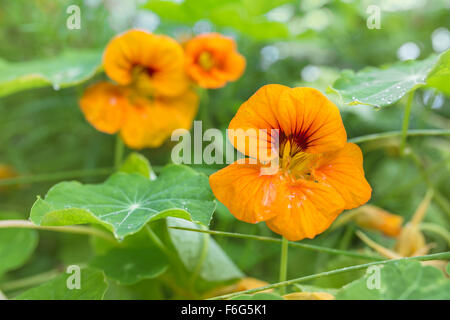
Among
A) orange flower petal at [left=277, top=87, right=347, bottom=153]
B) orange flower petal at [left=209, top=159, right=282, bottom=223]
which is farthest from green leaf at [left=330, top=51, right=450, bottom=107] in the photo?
orange flower petal at [left=209, top=159, right=282, bottom=223]

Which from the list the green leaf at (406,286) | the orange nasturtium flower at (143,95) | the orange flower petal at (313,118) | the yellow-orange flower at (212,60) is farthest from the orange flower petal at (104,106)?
the green leaf at (406,286)

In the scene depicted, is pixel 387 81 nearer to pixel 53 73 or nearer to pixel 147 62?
pixel 147 62

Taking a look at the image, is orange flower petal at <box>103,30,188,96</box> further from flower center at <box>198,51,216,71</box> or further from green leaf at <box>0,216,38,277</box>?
green leaf at <box>0,216,38,277</box>

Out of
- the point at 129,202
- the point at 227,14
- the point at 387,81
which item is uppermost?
the point at 227,14

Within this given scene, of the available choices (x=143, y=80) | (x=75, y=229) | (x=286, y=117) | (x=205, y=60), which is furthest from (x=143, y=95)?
(x=286, y=117)

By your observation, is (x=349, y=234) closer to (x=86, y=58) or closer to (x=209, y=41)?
(x=209, y=41)

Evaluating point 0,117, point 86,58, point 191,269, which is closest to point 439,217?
point 191,269

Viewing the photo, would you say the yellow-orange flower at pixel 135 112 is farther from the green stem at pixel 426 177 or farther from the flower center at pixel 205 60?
the green stem at pixel 426 177
